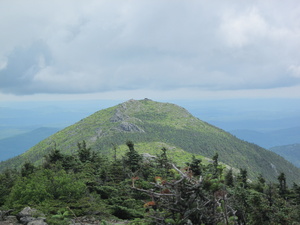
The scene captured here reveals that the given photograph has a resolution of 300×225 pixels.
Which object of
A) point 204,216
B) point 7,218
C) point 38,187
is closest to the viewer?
point 204,216

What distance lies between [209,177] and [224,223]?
2038 mm

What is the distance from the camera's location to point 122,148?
192125 millimetres

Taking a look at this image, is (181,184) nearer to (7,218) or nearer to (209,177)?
(209,177)

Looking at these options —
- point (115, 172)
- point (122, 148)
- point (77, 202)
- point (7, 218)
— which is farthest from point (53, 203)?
point (122, 148)

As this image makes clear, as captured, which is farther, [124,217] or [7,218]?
[124,217]

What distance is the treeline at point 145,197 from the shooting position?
388 inches

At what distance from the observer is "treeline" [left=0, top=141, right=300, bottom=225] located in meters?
9.84

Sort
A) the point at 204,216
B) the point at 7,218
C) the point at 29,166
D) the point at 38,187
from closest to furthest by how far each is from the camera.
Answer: the point at 204,216, the point at 7,218, the point at 38,187, the point at 29,166

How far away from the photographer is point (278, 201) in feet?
113

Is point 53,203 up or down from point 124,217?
up

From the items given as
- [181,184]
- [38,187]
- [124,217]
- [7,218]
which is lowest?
[124,217]

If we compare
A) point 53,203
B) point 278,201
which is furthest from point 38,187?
point 278,201

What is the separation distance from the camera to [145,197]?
122 ft

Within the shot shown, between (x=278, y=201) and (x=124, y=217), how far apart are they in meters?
21.9
